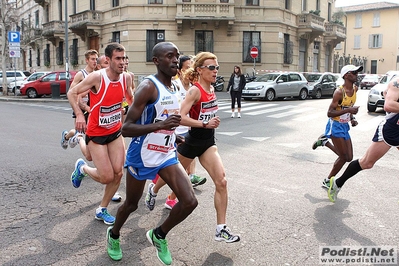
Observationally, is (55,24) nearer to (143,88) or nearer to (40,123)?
(40,123)

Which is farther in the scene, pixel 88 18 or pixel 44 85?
pixel 88 18

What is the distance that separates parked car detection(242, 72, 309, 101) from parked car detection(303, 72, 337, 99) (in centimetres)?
73

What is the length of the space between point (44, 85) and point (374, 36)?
5416cm

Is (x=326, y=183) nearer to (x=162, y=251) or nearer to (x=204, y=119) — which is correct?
(x=204, y=119)

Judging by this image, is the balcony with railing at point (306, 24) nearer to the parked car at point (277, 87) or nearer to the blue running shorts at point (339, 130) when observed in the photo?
the parked car at point (277, 87)

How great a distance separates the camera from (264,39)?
97.3ft

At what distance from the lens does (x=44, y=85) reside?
2464 cm

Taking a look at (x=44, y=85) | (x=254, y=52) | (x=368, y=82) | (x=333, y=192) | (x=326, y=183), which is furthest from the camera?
(x=368, y=82)

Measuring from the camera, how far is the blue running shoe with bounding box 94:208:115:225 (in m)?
4.52

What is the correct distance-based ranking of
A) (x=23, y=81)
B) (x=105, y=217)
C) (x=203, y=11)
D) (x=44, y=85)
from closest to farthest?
(x=105, y=217) → (x=44, y=85) → (x=23, y=81) → (x=203, y=11)

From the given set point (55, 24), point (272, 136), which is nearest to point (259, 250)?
point (272, 136)

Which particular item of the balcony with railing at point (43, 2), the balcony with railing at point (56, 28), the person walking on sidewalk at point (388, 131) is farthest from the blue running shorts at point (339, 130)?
the balcony with railing at point (43, 2)

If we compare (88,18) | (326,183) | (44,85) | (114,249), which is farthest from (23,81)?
(114,249)

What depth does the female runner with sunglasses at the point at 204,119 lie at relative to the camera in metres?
4.08
